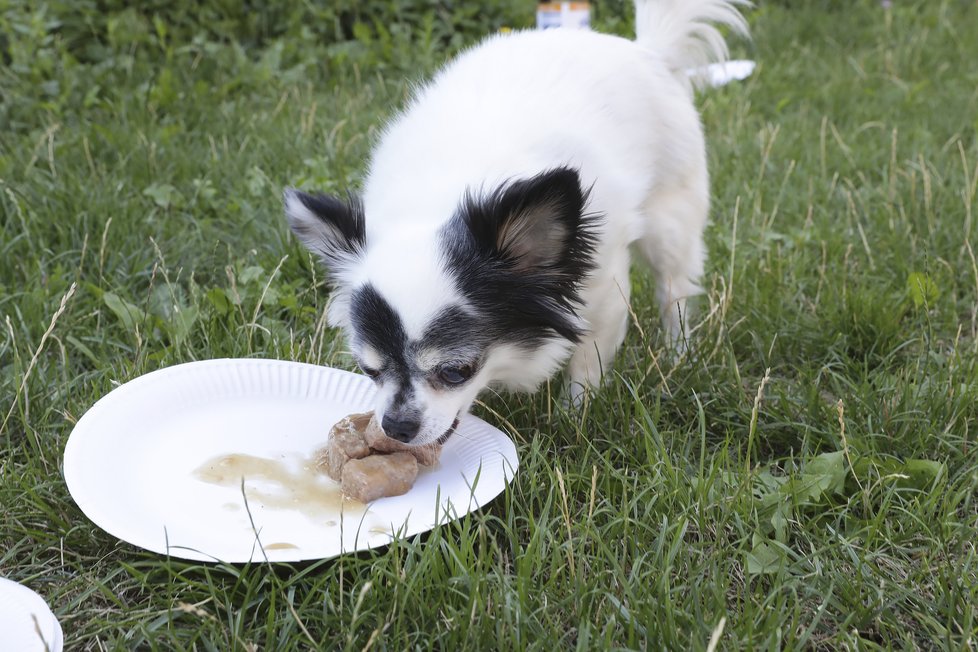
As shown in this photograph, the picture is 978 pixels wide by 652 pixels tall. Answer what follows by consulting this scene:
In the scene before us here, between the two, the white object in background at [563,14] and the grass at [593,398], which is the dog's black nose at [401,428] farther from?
the white object in background at [563,14]

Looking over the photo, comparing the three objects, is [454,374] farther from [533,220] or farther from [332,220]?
[332,220]

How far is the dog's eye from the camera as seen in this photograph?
2207 mm

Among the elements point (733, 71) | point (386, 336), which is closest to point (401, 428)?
point (386, 336)

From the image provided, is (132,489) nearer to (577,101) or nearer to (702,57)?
(577,101)

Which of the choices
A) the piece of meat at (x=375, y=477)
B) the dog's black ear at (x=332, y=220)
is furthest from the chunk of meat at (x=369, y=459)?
the dog's black ear at (x=332, y=220)

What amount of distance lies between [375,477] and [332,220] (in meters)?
0.67

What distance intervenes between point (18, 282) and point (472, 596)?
2.15m

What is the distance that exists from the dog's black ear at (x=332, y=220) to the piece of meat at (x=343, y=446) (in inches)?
16.4

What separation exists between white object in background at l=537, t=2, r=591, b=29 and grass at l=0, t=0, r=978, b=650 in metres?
0.79

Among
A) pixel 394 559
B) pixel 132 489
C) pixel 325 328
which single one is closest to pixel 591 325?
pixel 325 328

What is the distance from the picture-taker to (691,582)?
73.3 inches

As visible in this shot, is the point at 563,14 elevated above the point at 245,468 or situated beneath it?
elevated above

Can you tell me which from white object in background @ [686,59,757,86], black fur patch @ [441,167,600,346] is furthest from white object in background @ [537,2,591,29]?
black fur patch @ [441,167,600,346]

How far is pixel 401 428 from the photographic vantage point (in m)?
2.13
